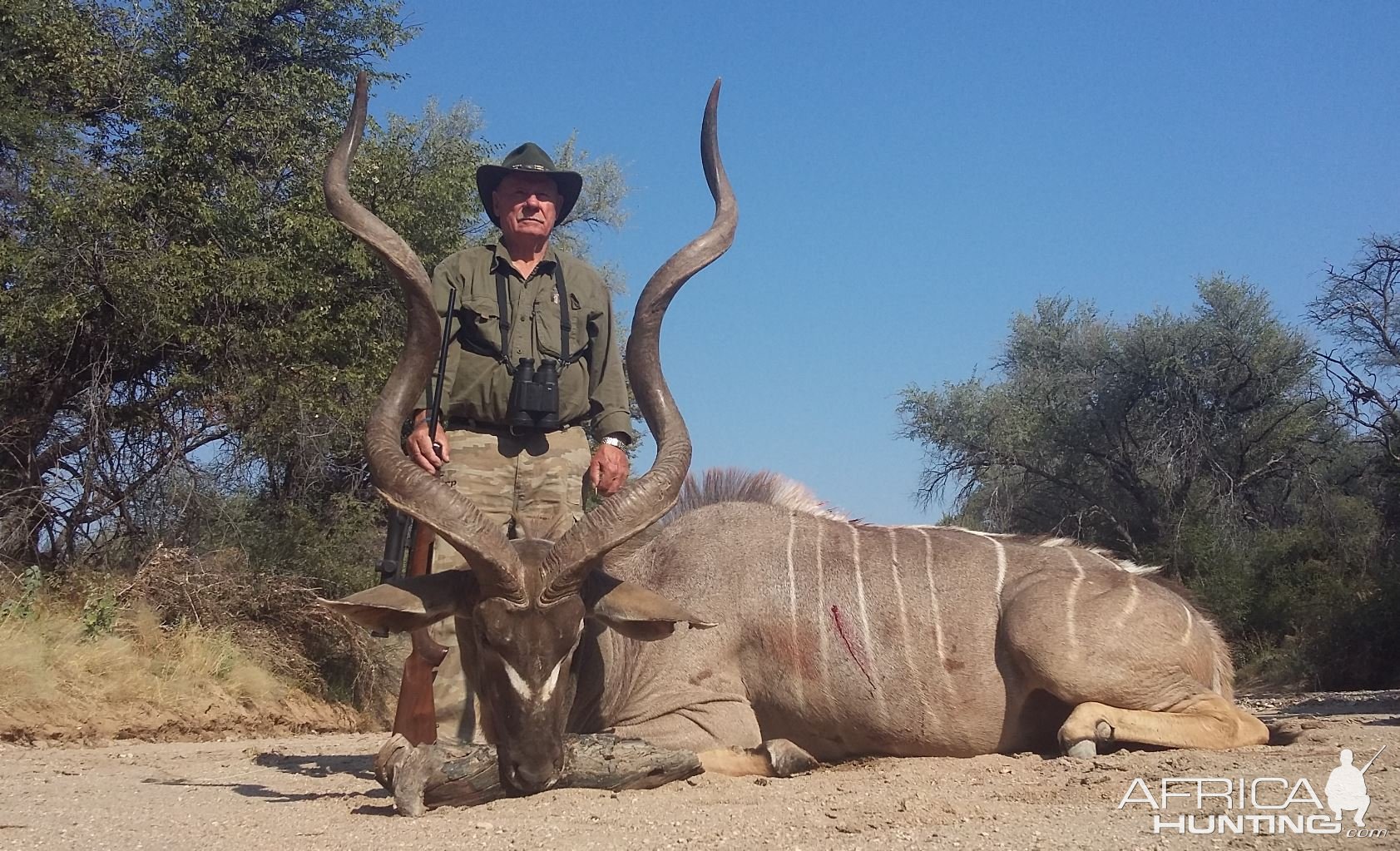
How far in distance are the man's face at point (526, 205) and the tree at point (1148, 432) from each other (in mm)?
10367

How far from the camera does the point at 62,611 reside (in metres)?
8.14

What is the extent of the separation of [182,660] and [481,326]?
406 cm

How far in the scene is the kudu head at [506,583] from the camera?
427 cm

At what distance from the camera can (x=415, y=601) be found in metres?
4.40

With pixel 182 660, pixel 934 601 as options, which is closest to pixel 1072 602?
pixel 934 601

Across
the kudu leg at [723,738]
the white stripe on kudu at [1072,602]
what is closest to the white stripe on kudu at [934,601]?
the white stripe on kudu at [1072,602]

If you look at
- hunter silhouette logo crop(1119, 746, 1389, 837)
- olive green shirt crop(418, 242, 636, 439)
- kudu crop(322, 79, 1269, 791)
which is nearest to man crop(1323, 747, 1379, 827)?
hunter silhouette logo crop(1119, 746, 1389, 837)

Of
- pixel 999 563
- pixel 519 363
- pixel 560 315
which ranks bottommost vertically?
pixel 999 563

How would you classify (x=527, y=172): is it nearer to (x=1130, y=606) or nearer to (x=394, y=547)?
(x=394, y=547)

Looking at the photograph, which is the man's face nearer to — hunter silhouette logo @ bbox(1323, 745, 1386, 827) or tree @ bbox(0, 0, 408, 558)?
hunter silhouette logo @ bbox(1323, 745, 1386, 827)

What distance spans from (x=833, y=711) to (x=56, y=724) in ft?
13.8

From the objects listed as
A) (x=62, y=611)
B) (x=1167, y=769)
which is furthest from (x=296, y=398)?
(x=1167, y=769)

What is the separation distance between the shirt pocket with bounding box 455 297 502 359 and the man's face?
1.14ft

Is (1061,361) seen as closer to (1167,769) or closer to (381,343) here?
(381,343)
